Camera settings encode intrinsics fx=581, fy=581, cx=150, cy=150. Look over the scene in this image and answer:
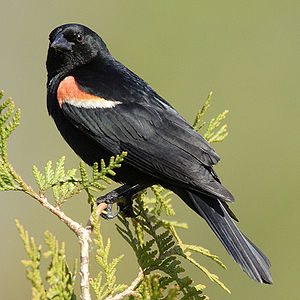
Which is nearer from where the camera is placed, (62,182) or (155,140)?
(62,182)

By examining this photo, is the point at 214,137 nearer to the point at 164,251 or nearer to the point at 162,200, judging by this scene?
the point at 162,200

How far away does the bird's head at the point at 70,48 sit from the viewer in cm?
284

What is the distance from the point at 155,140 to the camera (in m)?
2.40

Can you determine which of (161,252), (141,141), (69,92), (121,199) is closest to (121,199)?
(121,199)

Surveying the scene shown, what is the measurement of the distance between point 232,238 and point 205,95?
303cm

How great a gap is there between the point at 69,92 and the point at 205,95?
2.70 metres

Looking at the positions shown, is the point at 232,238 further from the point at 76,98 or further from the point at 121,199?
the point at 76,98

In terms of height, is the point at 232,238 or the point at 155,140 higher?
the point at 155,140

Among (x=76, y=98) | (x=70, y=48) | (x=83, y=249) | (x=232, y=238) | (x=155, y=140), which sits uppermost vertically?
(x=70, y=48)

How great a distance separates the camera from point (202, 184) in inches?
89.2

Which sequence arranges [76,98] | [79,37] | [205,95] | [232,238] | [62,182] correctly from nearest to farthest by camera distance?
[62,182]
[232,238]
[76,98]
[79,37]
[205,95]

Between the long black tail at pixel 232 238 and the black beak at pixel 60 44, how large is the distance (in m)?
0.97

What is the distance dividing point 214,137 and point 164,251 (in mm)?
668

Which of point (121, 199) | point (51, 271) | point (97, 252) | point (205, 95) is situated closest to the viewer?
point (51, 271)
